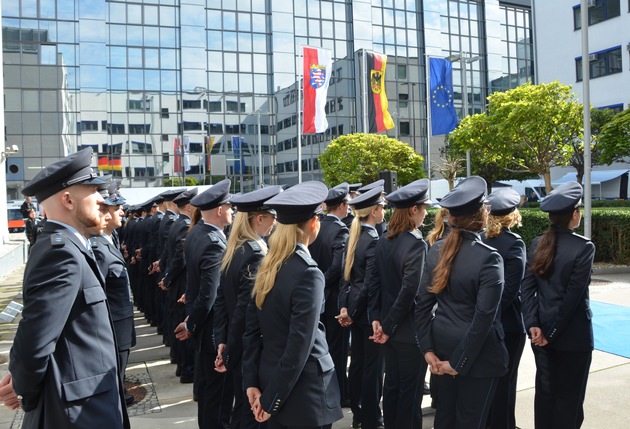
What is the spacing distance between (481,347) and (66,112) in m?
43.4

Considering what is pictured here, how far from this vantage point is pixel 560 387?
4.21 metres

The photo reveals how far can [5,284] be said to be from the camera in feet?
52.1

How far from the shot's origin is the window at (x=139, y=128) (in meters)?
43.6

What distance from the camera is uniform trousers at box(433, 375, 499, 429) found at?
3.54 metres

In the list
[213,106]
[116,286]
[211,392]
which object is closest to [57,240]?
[116,286]

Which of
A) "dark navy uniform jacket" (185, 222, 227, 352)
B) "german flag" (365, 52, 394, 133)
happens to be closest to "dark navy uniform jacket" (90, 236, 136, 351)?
"dark navy uniform jacket" (185, 222, 227, 352)

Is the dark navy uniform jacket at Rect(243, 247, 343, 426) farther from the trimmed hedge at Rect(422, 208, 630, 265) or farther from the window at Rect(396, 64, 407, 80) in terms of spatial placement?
the window at Rect(396, 64, 407, 80)

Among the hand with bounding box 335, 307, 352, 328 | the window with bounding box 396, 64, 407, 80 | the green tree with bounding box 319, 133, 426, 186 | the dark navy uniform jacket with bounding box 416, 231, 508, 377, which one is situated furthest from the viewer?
the window with bounding box 396, 64, 407, 80

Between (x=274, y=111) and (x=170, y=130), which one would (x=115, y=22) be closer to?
(x=170, y=130)

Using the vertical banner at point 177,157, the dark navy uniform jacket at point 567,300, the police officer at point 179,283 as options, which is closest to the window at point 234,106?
the vertical banner at point 177,157

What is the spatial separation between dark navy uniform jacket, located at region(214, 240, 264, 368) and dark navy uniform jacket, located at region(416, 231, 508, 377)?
3.87 ft

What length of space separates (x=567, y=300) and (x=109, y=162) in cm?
4247

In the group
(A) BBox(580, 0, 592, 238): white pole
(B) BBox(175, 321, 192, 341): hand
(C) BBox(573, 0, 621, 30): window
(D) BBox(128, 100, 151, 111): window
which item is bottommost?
(B) BBox(175, 321, 192, 341): hand

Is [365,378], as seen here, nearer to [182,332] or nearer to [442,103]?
[182,332]
